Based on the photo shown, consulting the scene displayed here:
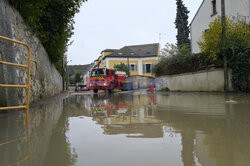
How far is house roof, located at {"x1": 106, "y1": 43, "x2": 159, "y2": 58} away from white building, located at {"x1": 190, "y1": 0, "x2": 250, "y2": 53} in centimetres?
1802

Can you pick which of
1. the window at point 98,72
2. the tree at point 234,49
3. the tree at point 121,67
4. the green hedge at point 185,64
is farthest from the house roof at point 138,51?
the tree at point 234,49

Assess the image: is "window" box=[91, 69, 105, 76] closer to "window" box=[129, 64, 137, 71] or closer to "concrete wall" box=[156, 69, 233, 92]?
"concrete wall" box=[156, 69, 233, 92]

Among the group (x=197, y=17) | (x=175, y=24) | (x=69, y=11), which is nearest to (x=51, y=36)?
(x=69, y=11)

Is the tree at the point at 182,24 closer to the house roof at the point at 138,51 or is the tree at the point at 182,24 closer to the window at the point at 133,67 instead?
the house roof at the point at 138,51

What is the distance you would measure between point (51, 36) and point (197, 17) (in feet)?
58.8

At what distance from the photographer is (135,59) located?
41625 mm

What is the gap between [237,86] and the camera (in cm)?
1190

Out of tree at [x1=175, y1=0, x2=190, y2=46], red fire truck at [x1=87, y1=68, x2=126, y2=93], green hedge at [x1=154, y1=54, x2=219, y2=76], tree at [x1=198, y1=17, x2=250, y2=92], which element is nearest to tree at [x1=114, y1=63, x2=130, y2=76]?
tree at [x1=175, y1=0, x2=190, y2=46]

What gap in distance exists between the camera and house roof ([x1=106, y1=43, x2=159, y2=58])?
4128 cm

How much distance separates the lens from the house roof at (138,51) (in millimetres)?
41281

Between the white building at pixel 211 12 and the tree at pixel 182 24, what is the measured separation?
12.1m

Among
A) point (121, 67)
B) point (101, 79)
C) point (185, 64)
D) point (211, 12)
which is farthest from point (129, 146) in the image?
point (121, 67)

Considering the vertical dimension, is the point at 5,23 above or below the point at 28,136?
above

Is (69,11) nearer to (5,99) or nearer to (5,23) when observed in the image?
(5,23)
